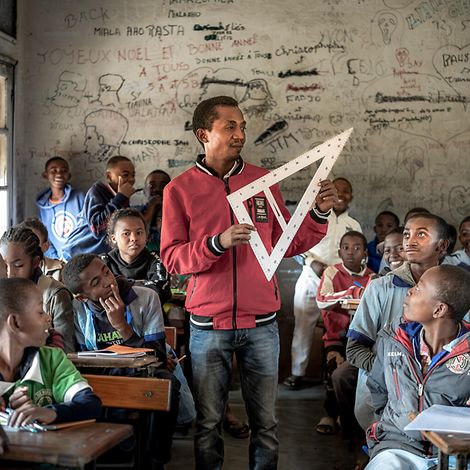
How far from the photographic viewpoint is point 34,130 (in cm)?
720

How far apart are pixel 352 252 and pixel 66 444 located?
3.58 m

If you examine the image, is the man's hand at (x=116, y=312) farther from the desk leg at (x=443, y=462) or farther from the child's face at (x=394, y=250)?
the child's face at (x=394, y=250)

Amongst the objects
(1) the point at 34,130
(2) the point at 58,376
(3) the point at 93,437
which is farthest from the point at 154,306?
(1) the point at 34,130

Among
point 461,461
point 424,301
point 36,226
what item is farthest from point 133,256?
point 461,461

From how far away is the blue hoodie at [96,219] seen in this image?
231 inches

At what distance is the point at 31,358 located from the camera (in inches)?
105

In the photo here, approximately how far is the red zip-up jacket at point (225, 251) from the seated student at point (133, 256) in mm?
1308

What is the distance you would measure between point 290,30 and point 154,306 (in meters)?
3.87

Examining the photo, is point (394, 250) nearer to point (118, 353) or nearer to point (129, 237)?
point (129, 237)

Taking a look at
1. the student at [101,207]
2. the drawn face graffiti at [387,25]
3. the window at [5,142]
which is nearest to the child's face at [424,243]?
the student at [101,207]

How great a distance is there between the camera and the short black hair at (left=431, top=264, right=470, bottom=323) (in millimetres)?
2992

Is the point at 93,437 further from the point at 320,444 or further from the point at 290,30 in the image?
the point at 290,30

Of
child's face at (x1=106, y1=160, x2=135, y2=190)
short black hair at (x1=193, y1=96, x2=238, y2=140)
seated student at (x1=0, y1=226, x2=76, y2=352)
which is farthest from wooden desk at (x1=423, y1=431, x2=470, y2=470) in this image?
child's face at (x1=106, y1=160, x2=135, y2=190)

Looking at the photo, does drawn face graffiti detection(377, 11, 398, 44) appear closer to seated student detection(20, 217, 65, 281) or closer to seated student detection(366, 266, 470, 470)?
seated student detection(20, 217, 65, 281)
